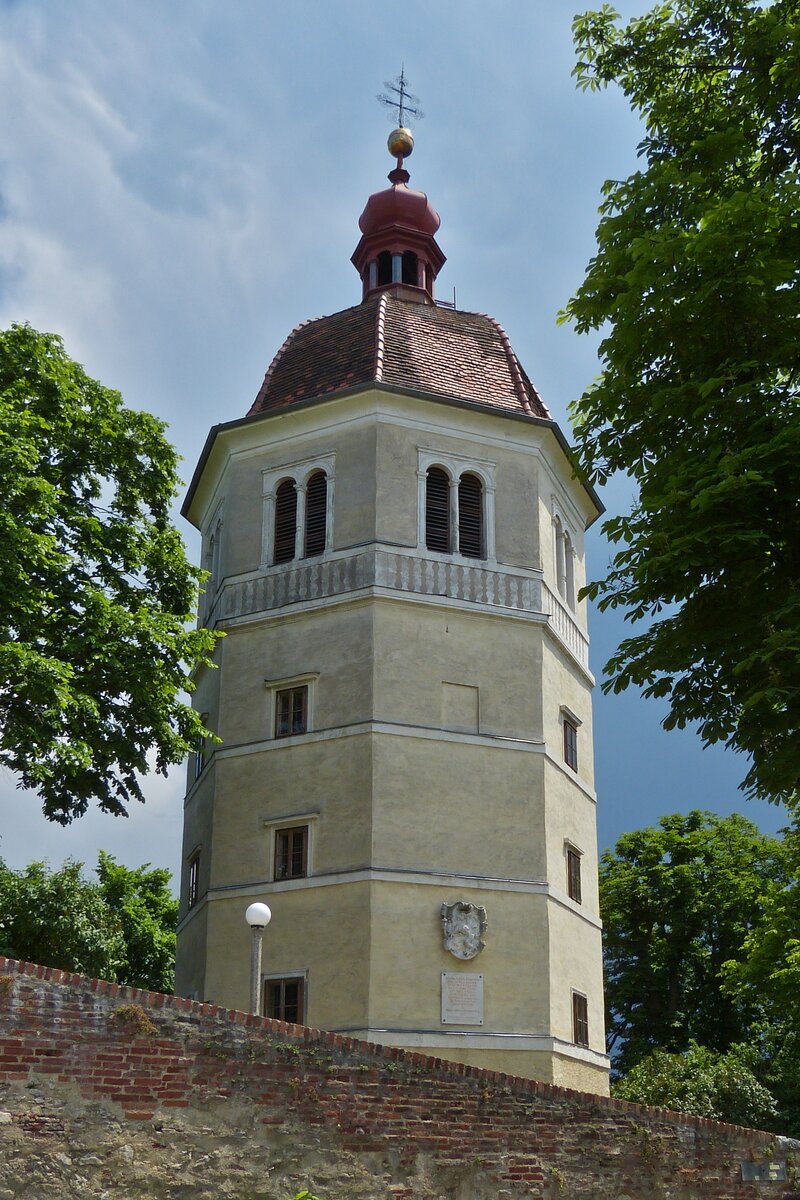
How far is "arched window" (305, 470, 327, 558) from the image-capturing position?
2725cm

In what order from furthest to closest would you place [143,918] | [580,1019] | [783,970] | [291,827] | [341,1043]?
1. [143,918]
2. [783,970]
3. [580,1019]
4. [291,827]
5. [341,1043]

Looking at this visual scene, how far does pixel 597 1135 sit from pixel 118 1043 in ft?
18.2

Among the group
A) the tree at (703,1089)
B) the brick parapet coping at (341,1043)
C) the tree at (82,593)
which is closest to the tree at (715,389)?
the brick parapet coping at (341,1043)

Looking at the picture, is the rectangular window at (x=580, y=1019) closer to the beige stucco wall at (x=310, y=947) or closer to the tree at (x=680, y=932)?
the beige stucco wall at (x=310, y=947)

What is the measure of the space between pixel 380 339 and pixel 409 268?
22.1 ft

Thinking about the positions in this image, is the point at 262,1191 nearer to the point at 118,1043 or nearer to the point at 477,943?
the point at 118,1043

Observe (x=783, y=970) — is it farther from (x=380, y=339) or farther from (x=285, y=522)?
(x=380, y=339)

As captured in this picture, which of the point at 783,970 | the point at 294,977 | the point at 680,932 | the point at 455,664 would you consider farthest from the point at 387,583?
the point at 680,932

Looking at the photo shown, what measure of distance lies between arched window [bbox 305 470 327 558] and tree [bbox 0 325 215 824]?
12.1 ft

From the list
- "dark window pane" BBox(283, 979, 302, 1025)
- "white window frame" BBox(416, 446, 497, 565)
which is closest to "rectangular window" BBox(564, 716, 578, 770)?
"white window frame" BBox(416, 446, 497, 565)

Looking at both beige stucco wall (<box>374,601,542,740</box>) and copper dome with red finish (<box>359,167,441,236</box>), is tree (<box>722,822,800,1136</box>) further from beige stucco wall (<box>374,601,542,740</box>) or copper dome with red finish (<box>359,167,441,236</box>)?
Answer: copper dome with red finish (<box>359,167,441,236</box>)

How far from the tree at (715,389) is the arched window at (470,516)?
10518 millimetres

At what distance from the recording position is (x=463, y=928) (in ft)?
78.2

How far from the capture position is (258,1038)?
13.8 metres
